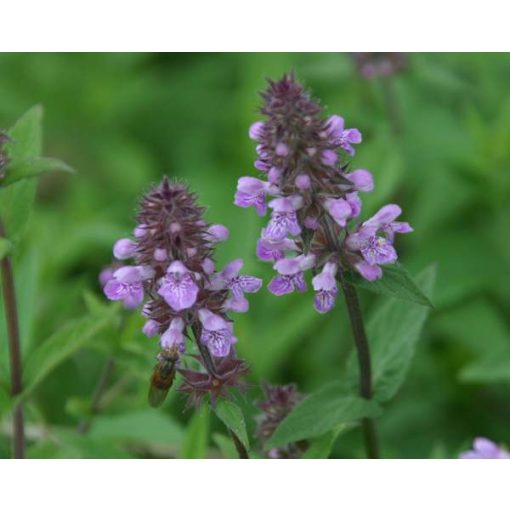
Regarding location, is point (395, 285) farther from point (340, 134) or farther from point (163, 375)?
point (163, 375)

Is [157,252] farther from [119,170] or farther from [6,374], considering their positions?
[119,170]

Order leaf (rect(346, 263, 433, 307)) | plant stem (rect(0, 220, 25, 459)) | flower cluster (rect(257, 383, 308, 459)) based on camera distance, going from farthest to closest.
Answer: plant stem (rect(0, 220, 25, 459))
flower cluster (rect(257, 383, 308, 459))
leaf (rect(346, 263, 433, 307))

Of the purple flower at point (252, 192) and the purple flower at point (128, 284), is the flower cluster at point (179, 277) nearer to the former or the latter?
the purple flower at point (128, 284)

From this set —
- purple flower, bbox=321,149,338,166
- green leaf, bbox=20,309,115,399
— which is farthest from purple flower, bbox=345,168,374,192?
green leaf, bbox=20,309,115,399

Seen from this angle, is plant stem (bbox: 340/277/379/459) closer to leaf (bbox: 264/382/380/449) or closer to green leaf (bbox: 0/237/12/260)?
leaf (bbox: 264/382/380/449)

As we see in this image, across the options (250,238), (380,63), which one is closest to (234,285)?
(250,238)
